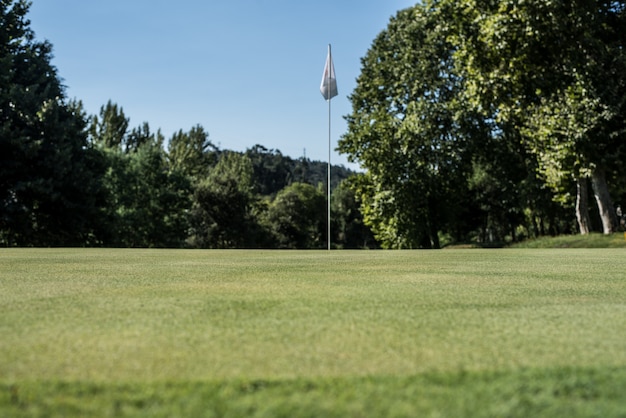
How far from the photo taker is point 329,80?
22781 millimetres

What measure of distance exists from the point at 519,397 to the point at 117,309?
7.46 ft

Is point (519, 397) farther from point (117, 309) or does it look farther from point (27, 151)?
point (27, 151)

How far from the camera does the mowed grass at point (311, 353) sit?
1.47 metres

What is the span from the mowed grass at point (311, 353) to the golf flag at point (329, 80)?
19830 mm

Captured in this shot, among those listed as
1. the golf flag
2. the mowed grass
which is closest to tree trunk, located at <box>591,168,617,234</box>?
the golf flag

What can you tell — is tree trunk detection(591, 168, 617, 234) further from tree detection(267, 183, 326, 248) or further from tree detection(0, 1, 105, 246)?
tree detection(267, 183, 326, 248)

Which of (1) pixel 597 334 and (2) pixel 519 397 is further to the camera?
(1) pixel 597 334

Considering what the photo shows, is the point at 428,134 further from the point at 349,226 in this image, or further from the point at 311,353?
the point at 349,226

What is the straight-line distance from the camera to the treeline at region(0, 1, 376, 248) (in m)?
24.4

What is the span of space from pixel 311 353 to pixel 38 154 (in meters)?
25.3

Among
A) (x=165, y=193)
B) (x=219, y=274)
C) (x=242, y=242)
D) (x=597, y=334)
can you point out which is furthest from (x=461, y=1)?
(x=242, y=242)

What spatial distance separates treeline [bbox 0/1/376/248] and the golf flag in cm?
875

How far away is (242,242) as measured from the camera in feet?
171

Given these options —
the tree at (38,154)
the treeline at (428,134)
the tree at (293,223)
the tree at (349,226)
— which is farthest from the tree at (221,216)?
the tree at (349,226)
